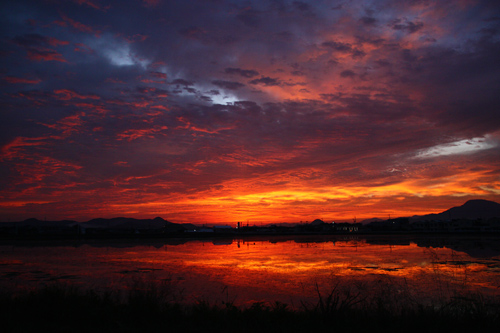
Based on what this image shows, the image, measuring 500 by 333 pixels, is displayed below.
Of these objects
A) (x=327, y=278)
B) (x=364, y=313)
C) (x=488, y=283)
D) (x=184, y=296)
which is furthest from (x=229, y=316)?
(x=488, y=283)

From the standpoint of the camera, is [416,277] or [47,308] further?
[416,277]

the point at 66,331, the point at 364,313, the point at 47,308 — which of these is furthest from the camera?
the point at 47,308

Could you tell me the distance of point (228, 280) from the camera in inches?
708

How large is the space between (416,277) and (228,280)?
1038cm

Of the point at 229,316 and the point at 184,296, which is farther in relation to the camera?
the point at 184,296

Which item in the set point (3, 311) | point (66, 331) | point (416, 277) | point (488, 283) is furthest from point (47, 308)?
point (488, 283)

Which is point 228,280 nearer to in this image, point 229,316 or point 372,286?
point 372,286

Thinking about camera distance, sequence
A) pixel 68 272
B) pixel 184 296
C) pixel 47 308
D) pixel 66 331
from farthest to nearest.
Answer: pixel 68 272
pixel 184 296
pixel 47 308
pixel 66 331

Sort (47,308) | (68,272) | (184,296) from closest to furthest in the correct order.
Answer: (47,308) < (184,296) < (68,272)

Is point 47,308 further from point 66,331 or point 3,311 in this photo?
point 66,331

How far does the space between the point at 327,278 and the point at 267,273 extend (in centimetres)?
405

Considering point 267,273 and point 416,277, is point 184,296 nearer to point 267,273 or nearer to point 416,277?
point 267,273

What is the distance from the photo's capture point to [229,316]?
9445mm

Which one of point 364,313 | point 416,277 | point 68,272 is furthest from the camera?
point 68,272
